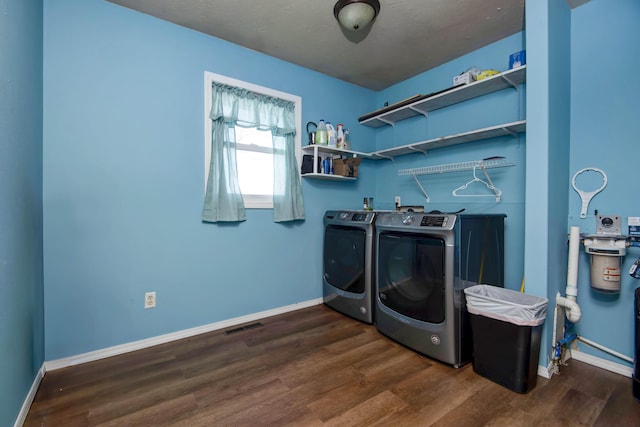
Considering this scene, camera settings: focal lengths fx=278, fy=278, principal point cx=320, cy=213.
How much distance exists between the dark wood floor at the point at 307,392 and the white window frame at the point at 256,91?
46.6 inches

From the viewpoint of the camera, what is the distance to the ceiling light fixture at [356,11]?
5.98 feet

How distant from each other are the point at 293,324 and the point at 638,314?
2157mm

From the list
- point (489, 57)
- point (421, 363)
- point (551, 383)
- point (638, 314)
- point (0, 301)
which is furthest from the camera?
point (489, 57)

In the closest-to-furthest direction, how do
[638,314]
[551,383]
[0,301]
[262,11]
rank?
[0,301] < [638,314] < [551,383] < [262,11]

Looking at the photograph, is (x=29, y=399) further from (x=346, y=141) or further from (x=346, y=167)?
(x=346, y=141)

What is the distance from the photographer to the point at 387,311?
6.93ft

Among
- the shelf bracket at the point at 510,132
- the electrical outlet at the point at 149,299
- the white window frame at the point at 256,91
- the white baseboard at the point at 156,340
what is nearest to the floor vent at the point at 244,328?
the white baseboard at the point at 156,340

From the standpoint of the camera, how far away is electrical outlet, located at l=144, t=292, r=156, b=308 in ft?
6.60

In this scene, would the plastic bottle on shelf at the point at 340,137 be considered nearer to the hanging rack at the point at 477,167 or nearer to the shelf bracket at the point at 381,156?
the shelf bracket at the point at 381,156

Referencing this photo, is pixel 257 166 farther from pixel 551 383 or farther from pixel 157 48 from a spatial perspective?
pixel 551 383

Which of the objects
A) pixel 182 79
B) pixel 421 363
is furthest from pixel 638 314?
pixel 182 79

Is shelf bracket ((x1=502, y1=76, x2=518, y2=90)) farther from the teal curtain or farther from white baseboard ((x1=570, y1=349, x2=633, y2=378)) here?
white baseboard ((x1=570, y1=349, x2=633, y2=378))

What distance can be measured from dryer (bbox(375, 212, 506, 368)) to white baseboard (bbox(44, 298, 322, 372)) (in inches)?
39.8

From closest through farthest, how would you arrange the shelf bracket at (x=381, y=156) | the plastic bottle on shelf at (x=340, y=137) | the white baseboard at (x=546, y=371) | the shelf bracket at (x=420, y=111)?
1. the white baseboard at (x=546, y=371)
2. the shelf bracket at (x=420, y=111)
3. the plastic bottle on shelf at (x=340, y=137)
4. the shelf bracket at (x=381, y=156)
